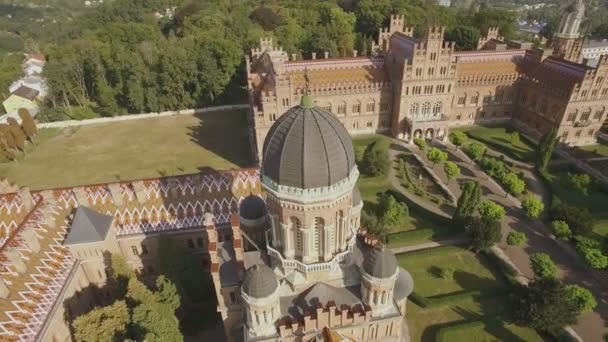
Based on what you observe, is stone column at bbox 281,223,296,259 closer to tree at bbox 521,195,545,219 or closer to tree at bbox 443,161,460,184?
tree at bbox 521,195,545,219

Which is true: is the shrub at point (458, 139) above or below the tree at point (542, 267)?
above

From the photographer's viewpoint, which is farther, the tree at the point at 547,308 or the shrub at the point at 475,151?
the shrub at the point at 475,151

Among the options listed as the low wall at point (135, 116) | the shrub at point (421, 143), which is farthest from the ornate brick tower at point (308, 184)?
A: the low wall at point (135, 116)

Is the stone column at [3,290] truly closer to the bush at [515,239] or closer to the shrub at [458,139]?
the bush at [515,239]

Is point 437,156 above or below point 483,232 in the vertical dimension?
above

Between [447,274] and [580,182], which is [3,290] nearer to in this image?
[447,274]

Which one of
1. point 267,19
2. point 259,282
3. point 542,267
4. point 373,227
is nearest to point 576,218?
point 542,267

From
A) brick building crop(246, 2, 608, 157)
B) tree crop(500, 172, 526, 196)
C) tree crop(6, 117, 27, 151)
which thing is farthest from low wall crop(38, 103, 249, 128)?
tree crop(500, 172, 526, 196)
